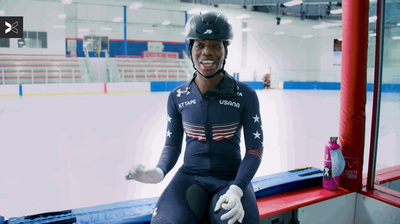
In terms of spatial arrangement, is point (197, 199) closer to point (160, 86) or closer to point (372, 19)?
point (372, 19)

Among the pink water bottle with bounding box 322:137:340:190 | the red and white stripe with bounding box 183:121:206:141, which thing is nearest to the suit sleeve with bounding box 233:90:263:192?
the red and white stripe with bounding box 183:121:206:141

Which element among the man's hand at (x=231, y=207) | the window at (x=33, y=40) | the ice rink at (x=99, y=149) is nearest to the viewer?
the man's hand at (x=231, y=207)

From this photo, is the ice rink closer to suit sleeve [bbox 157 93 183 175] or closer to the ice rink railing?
suit sleeve [bbox 157 93 183 175]

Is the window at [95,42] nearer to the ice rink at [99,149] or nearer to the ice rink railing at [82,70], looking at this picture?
the ice rink railing at [82,70]

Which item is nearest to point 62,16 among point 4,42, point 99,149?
point 4,42

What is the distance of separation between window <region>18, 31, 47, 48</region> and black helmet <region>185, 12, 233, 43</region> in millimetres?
21606

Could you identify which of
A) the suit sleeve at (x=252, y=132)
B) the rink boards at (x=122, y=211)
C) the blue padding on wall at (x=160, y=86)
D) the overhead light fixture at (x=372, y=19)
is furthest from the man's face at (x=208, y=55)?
the blue padding on wall at (x=160, y=86)

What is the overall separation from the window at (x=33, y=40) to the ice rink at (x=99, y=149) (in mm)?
13521

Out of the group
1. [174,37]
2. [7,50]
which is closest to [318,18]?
[174,37]

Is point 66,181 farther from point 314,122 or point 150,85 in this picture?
point 150,85

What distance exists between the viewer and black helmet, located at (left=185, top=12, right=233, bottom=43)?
1.63 m

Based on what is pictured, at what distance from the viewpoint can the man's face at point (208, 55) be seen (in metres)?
1.66

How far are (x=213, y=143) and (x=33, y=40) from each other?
21.8 m

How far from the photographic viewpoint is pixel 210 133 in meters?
1.72
